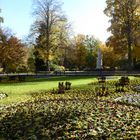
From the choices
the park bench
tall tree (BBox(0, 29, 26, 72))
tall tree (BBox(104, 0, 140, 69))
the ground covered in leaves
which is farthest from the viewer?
tall tree (BBox(0, 29, 26, 72))

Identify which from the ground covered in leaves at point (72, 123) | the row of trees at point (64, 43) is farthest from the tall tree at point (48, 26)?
the ground covered in leaves at point (72, 123)

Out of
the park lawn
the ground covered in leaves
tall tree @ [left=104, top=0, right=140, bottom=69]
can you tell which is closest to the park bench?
the park lawn

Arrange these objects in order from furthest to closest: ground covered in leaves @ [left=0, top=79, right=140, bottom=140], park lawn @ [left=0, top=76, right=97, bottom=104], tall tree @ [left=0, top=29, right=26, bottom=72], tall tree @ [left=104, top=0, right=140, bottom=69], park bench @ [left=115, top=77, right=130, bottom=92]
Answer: tall tree @ [left=0, top=29, right=26, bottom=72]
tall tree @ [left=104, top=0, right=140, bottom=69]
park bench @ [left=115, top=77, right=130, bottom=92]
park lawn @ [left=0, top=76, right=97, bottom=104]
ground covered in leaves @ [left=0, top=79, right=140, bottom=140]

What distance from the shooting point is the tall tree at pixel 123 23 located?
5375cm

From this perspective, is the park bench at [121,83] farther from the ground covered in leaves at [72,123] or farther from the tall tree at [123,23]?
the tall tree at [123,23]

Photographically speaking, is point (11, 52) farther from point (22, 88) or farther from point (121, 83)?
point (121, 83)

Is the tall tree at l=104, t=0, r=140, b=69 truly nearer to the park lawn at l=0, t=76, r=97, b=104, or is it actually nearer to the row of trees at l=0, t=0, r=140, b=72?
the row of trees at l=0, t=0, r=140, b=72

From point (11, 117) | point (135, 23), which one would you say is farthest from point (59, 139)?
point (135, 23)

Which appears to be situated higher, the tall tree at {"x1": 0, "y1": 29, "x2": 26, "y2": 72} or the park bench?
the tall tree at {"x1": 0, "y1": 29, "x2": 26, "y2": 72}

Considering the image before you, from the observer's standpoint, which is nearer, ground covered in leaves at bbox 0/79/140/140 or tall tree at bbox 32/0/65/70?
ground covered in leaves at bbox 0/79/140/140

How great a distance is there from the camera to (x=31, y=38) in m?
66.6

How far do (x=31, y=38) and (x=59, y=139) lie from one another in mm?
56671

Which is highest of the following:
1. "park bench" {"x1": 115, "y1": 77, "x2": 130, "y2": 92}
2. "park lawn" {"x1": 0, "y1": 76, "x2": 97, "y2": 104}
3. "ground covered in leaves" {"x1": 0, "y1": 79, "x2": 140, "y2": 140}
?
"park bench" {"x1": 115, "y1": 77, "x2": 130, "y2": 92}

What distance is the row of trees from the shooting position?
178 ft
